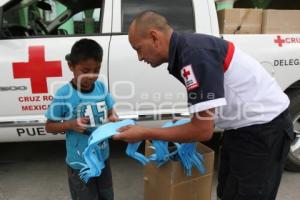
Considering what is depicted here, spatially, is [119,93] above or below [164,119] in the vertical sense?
above

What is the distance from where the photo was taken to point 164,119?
10.6 feet

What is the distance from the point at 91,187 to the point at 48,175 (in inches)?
55.4

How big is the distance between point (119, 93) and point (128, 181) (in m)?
0.85

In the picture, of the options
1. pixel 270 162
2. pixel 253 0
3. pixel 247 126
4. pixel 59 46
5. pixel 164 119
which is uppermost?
pixel 253 0

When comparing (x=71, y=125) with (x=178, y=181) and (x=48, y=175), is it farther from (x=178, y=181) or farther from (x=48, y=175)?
(x=48, y=175)

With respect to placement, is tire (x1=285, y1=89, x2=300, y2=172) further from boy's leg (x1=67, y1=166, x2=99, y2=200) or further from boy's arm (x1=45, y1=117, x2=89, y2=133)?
boy's arm (x1=45, y1=117, x2=89, y2=133)

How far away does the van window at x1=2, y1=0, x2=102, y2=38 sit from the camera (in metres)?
3.16

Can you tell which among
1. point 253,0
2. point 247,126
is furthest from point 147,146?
point 253,0

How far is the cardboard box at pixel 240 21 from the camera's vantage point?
10.5ft

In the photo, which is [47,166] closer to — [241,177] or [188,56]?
[241,177]

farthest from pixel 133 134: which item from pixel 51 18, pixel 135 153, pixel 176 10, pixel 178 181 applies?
pixel 51 18

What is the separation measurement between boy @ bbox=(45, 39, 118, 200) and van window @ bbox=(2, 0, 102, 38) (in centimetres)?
112

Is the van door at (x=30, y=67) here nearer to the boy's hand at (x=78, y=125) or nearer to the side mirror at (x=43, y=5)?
the side mirror at (x=43, y=5)

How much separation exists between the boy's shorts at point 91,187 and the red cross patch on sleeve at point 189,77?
1.02 metres
